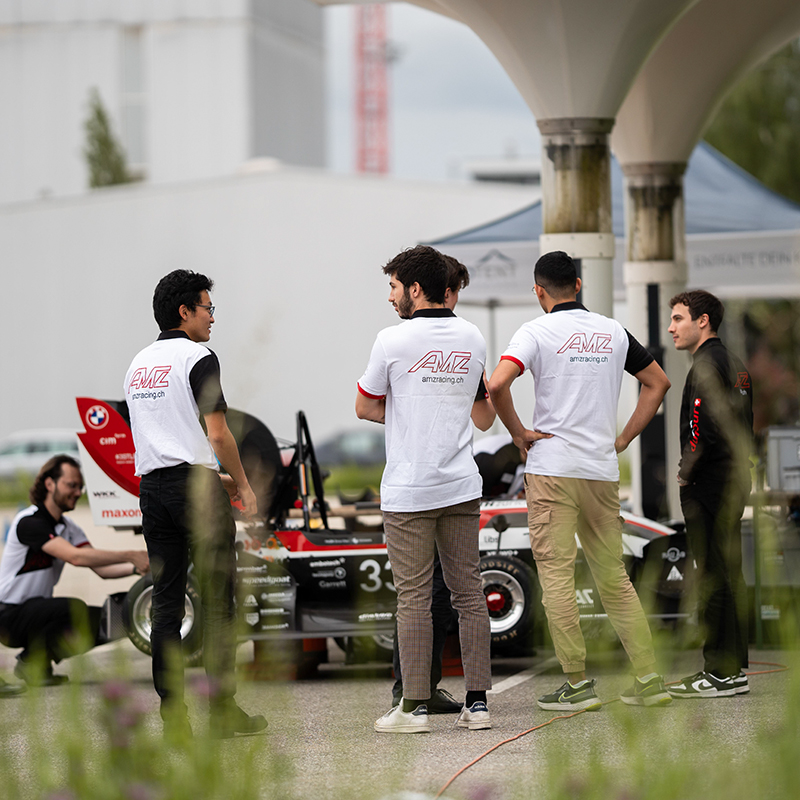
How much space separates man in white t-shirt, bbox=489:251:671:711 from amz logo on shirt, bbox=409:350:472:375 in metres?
0.29

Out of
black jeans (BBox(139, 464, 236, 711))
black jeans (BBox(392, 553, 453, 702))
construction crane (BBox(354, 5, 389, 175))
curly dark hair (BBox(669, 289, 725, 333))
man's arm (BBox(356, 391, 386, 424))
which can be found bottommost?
black jeans (BBox(392, 553, 453, 702))

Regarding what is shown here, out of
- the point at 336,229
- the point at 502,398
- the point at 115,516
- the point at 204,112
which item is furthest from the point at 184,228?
the point at 502,398

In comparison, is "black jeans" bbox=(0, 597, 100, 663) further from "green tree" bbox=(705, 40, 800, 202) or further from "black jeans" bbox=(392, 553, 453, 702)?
"green tree" bbox=(705, 40, 800, 202)

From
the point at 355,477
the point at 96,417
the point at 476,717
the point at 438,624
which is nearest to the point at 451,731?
the point at 476,717

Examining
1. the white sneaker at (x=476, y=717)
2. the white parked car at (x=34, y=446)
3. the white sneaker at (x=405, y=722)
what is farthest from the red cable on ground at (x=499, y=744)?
the white parked car at (x=34, y=446)

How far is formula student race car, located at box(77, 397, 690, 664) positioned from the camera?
256 inches

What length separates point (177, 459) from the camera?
4.84 metres

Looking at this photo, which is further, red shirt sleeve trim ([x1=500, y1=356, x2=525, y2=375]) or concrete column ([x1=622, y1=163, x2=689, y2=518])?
concrete column ([x1=622, y1=163, x2=689, y2=518])

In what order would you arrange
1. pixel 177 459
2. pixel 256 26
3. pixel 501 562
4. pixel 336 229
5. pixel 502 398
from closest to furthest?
pixel 177 459 < pixel 502 398 < pixel 501 562 < pixel 336 229 < pixel 256 26

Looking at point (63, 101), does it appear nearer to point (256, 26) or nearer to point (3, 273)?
point (256, 26)

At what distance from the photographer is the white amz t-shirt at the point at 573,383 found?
5.26 m

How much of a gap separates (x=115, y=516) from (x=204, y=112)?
138 ft

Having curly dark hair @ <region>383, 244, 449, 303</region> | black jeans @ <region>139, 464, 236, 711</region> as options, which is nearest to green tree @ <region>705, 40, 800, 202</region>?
curly dark hair @ <region>383, 244, 449, 303</region>

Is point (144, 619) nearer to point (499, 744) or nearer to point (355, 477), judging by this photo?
point (499, 744)
